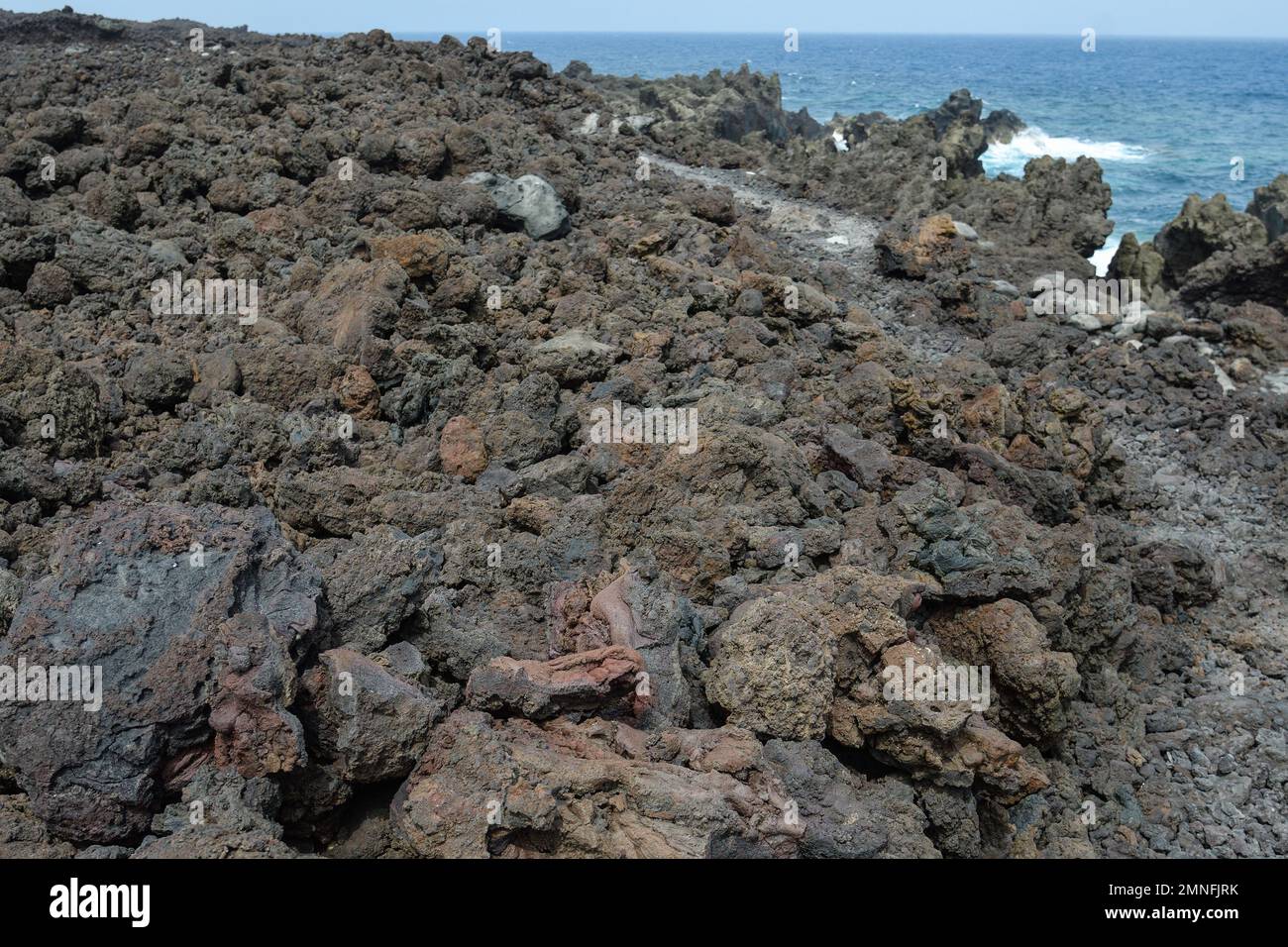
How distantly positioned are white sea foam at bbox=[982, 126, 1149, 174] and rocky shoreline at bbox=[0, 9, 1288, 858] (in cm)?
4040

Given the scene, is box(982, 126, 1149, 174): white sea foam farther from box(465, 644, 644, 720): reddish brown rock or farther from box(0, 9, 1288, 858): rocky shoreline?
box(465, 644, 644, 720): reddish brown rock

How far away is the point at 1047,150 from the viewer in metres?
59.3

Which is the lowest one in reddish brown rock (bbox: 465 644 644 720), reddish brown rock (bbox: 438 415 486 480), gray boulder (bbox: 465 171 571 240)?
reddish brown rock (bbox: 465 644 644 720)

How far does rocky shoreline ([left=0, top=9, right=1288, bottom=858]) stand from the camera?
14.0 feet

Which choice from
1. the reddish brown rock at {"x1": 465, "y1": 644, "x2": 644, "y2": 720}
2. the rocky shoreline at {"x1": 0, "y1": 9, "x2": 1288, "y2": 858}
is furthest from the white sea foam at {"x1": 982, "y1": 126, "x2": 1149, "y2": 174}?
the reddish brown rock at {"x1": 465, "y1": 644, "x2": 644, "y2": 720}

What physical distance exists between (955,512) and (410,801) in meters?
5.12

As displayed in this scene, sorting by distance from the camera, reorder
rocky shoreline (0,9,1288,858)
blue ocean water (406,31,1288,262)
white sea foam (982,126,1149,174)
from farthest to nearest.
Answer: white sea foam (982,126,1149,174) < blue ocean water (406,31,1288,262) < rocky shoreline (0,9,1288,858)

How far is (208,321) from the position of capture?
9.78 metres

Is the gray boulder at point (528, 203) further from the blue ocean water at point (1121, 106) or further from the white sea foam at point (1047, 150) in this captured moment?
the white sea foam at point (1047, 150)

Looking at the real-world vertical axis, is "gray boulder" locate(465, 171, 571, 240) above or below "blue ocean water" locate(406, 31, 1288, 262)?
below

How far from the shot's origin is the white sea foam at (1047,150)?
2130 inches

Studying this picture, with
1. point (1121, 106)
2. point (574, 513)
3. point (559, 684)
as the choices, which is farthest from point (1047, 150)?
point (559, 684)
